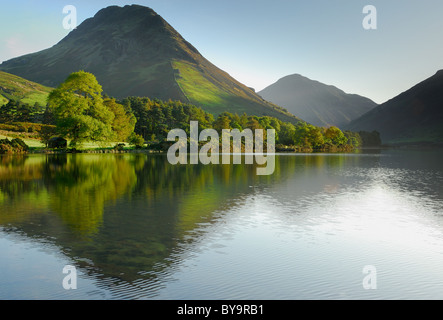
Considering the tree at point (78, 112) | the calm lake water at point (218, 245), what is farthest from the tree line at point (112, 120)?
the calm lake water at point (218, 245)

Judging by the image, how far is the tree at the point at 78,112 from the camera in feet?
283

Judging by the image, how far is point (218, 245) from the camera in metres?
14.4

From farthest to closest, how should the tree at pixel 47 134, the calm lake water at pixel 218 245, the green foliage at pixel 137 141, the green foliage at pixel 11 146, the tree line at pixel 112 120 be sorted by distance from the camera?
the green foliage at pixel 137 141
the tree at pixel 47 134
the tree line at pixel 112 120
the green foliage at pixel 11 146
the calm lake water at pixel 218 245

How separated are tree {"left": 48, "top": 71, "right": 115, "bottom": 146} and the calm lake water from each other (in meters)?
60.5

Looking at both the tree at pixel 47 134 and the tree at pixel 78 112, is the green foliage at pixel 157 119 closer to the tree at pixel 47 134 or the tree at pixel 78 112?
the tree at pixel 47 134

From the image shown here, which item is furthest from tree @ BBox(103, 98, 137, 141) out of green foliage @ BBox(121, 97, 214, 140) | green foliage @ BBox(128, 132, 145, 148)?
green foliage @ BBox(121, 97, 214, 140)

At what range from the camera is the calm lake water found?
10195mm

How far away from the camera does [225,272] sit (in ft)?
37.2

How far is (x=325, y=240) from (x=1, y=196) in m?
22.5

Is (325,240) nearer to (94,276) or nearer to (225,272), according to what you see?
(225,272)

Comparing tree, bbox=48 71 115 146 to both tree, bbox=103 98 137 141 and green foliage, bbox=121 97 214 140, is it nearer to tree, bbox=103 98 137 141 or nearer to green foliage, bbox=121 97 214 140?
tree, bbox=103 98 137 141

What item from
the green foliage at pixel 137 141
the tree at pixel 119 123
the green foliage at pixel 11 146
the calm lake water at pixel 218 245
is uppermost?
the tree at pixel 119 123

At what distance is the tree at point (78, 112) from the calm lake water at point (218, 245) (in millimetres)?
60503

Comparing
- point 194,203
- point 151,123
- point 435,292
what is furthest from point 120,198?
point 151,123
